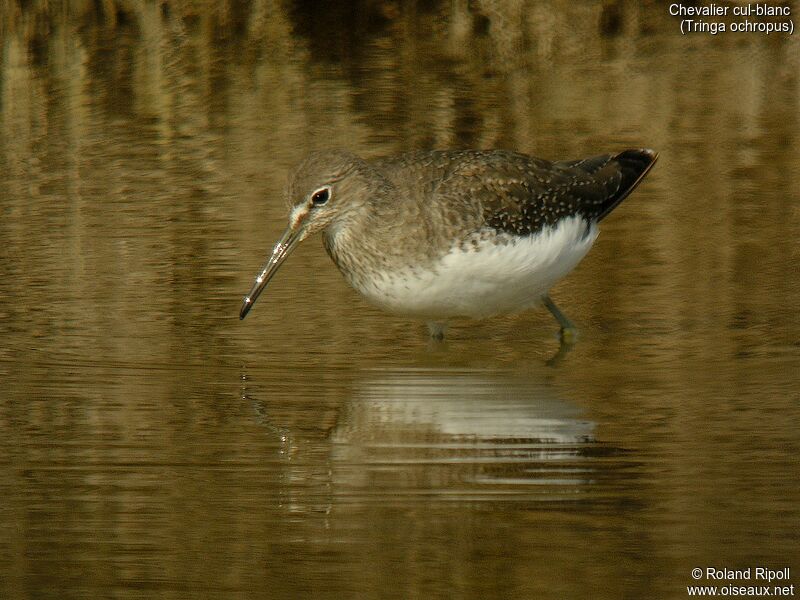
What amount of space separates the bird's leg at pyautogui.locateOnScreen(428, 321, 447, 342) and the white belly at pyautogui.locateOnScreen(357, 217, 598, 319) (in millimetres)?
322

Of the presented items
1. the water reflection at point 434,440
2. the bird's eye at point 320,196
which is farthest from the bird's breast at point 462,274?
the water reflection at point 434,440

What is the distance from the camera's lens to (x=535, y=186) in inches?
338

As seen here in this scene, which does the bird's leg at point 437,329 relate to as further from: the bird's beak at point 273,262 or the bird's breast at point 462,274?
the bird's beak at point 273,262

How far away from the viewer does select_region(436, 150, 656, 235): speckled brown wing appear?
26.8ft

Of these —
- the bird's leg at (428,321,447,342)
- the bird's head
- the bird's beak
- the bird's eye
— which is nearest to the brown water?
the bird's leg at (428,321,447,342)

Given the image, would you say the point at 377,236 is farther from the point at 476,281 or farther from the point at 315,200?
the point at 476,281

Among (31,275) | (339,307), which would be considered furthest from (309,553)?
(31,275)

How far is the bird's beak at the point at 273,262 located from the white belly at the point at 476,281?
0.42m

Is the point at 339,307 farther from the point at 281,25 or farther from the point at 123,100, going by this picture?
the point at 281,25

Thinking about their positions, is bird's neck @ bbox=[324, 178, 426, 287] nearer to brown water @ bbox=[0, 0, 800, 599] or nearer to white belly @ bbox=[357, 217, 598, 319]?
white belly @ bbox=[357, 217, 598, 319]

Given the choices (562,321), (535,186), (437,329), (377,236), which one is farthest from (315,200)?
(562,321)

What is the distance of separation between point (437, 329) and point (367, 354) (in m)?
0.56

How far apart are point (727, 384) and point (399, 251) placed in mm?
1754

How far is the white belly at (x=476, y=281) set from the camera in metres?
7.85
